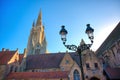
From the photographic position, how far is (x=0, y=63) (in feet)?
84.5

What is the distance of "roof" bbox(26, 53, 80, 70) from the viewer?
31.4 m

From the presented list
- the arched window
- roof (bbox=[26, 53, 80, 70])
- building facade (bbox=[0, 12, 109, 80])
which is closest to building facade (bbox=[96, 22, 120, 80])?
building facade (bbox=[0, 12, 109, 80])

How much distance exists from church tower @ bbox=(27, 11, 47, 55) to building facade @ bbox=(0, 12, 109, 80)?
15.1 metres

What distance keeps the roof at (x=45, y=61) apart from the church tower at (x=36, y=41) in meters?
15.1

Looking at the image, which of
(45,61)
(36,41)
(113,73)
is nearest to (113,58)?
(113,73)

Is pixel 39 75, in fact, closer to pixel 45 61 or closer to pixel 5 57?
pixel 45 61

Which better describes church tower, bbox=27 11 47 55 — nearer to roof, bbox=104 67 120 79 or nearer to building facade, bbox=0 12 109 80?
building facade, bbox=0 12 109 80

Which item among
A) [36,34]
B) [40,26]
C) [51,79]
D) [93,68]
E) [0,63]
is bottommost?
[51,79]

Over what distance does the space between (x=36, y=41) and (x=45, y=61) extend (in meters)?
24.2

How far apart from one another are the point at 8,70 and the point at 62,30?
22.7 meters

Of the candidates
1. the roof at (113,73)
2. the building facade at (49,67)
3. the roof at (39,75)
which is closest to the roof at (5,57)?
the building facade at (49,67)

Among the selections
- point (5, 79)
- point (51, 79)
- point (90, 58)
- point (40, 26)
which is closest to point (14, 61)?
point (5, 79)

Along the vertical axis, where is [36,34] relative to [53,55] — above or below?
above

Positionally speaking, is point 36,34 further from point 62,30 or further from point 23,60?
point 62,30
